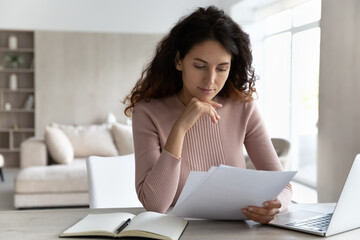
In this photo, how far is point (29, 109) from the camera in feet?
23.5

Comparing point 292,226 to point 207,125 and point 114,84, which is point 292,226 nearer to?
point 207,125

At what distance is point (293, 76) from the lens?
598cm

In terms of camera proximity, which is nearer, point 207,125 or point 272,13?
point 207,125

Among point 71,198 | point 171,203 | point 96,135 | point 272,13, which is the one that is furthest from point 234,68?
point 272,13

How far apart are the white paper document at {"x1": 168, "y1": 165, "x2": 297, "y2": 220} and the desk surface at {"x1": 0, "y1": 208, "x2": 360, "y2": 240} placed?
0.04 m

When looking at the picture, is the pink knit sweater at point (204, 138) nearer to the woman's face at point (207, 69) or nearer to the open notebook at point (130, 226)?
the woman's face at point (207, 69)

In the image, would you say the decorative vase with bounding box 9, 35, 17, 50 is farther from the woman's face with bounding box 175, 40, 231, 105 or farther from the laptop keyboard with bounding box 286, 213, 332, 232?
the laptop keyboard with bounding box 286, 213, 332, 232

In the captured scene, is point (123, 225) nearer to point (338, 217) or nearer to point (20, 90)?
point (338, 217)

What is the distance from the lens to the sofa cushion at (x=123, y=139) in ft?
17.5

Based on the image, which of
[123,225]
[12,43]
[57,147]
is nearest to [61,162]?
[57,147]

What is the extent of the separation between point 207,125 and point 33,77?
19.8 ft

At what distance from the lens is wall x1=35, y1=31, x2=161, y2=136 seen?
23.3 feet

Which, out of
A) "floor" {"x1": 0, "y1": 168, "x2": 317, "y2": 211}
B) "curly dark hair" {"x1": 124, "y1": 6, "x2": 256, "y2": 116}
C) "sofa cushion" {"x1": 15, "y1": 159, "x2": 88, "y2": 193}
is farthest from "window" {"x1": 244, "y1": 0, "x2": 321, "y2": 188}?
"curly dark hair" {"x1": 124, "y1": 6, "x2": 256, "y2": 116}

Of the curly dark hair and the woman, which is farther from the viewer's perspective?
the curly dark hair
